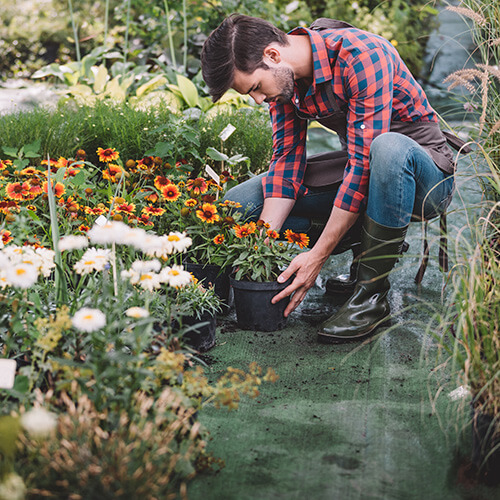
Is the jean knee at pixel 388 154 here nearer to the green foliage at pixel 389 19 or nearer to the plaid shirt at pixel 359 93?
the plaid shirt at pixel 359 93

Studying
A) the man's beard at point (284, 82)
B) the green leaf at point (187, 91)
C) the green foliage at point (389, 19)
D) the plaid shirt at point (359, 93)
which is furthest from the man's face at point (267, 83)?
the green foliage at point (389, 19)

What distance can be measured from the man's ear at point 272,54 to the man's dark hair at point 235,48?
14mm

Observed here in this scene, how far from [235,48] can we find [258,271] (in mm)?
780

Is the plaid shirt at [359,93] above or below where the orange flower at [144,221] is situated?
above

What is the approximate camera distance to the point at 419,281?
8.33 feet

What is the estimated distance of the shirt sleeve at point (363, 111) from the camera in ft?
6.69

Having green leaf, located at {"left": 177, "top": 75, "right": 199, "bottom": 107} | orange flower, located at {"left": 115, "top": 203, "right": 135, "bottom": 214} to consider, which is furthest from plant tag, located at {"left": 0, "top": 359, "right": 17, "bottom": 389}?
Answer: green leaf, located at {"left": 177, "top": 75, "right": 199, "bottom": 107}

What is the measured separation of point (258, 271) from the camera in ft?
6.99

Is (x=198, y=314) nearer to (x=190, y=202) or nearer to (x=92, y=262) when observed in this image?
(x=190, y=202)

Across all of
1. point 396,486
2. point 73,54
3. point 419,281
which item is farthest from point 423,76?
point 396,486

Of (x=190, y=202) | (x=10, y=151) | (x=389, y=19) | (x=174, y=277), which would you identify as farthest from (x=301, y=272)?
(x=389, y=19)

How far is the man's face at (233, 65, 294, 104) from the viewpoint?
203cm

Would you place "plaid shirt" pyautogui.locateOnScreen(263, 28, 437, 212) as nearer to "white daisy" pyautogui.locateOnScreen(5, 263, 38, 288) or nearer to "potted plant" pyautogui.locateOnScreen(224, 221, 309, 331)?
"potted plant" pyautogui.locateOnScreen(224, 221, 309, 331)

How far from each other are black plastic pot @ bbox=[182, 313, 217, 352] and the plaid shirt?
25.1 inches
